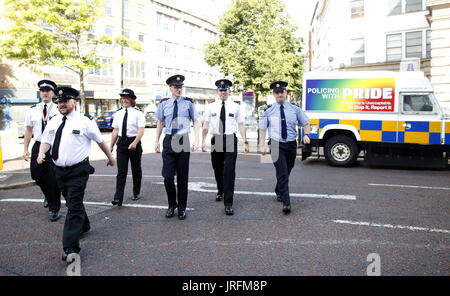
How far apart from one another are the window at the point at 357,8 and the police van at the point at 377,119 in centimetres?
1853

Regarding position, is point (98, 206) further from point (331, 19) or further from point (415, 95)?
point (331, 19)

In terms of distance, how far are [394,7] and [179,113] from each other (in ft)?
82.6

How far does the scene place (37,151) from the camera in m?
5.94

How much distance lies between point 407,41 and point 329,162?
1849cm

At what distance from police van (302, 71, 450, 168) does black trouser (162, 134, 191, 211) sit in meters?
6.37

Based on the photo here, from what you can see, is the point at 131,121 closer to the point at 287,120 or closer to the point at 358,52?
the point at 287,120

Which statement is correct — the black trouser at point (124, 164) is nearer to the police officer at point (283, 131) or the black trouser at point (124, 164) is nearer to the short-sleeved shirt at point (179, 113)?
the short-sleeved shirt at point (179, 113)

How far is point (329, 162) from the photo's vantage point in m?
11.7

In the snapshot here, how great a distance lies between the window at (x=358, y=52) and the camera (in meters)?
27.9

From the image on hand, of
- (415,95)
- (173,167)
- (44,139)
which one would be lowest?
(173,167)

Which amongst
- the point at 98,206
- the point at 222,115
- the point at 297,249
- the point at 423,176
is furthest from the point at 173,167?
the point at 423,176

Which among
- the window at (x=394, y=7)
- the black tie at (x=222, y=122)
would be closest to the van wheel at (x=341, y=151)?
the black tie at (x=222, y=122)

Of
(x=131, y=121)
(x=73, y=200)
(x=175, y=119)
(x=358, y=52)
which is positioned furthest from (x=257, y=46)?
(x=73, y=200)

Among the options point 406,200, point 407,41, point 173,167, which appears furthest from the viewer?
point 407,41
